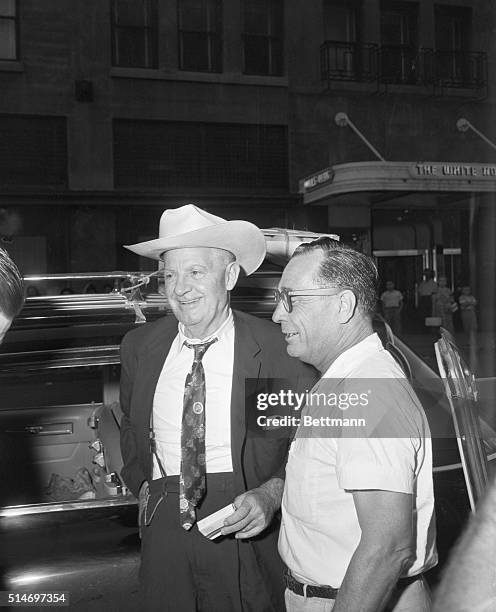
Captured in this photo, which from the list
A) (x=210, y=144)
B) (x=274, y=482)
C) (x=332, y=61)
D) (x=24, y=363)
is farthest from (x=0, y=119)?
(x=274, y=482)

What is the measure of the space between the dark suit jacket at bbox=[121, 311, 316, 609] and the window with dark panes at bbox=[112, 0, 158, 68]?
6.28 meters

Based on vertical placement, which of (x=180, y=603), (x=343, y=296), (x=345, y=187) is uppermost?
(x=345, y=187)

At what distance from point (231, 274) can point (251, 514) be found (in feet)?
2.74

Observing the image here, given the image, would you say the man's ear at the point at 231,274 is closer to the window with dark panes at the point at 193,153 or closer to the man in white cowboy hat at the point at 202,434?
the man in white cowboy hat at the point at 202,434

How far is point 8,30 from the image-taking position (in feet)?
27.5

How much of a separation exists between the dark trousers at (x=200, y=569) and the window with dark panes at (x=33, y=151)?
35.4 ft

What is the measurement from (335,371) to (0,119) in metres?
11.2

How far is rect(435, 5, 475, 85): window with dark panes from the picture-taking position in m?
5.17

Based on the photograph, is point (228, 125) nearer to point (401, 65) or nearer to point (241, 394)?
point (401, 65)

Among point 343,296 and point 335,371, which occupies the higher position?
point 343,296

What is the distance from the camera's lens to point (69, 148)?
11969 millimetres

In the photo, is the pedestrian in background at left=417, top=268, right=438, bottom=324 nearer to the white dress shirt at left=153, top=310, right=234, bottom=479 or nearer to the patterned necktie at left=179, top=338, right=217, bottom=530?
the white dress shirt at left=153, top=310, right=234, bottom=479

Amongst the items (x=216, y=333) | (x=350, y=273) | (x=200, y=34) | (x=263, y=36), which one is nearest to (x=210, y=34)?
(x=200, y=34)

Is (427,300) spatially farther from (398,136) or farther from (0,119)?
(0,119)
